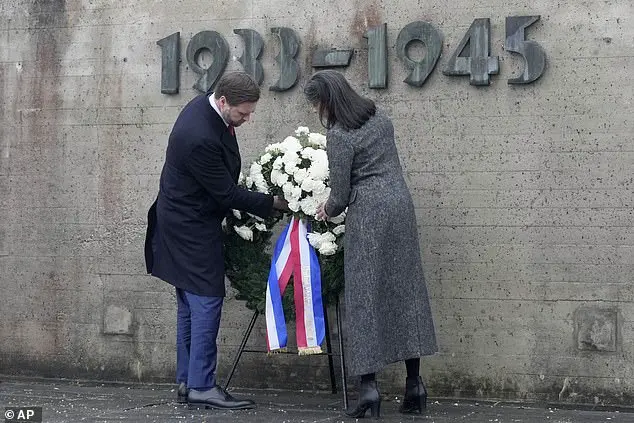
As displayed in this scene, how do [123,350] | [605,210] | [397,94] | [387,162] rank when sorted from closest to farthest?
[387,162]
[605,210]
[397,94]
[123,350]

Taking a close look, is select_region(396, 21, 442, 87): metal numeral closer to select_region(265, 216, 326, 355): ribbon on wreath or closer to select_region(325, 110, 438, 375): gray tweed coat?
select_region(325, 110, 438, 375): gray tweed coat

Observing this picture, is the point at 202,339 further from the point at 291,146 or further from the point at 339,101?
the point at 339,101

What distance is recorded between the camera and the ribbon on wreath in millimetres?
6047

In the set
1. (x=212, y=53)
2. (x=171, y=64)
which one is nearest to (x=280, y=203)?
(x=212, y=53)

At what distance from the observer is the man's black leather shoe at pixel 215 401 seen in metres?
5.98

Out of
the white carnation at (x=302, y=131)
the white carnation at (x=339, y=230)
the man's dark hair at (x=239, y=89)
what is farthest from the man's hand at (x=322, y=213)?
the man's dark hair at (x=239, y=89)

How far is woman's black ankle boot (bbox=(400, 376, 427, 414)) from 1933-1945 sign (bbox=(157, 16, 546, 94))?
1.72 m

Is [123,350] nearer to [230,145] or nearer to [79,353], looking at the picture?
[79,353]

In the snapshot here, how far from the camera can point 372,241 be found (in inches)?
223

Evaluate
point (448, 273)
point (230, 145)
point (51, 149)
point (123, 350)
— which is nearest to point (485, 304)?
point (448, 273)

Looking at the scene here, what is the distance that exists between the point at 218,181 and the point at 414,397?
4.90ft

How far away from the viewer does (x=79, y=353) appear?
7.38 m

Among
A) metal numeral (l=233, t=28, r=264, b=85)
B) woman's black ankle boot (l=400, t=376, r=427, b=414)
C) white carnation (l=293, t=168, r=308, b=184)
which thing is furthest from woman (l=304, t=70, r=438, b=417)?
metal numeral (l=233, t=28, r=264, b=85)

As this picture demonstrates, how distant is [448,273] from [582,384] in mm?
954
